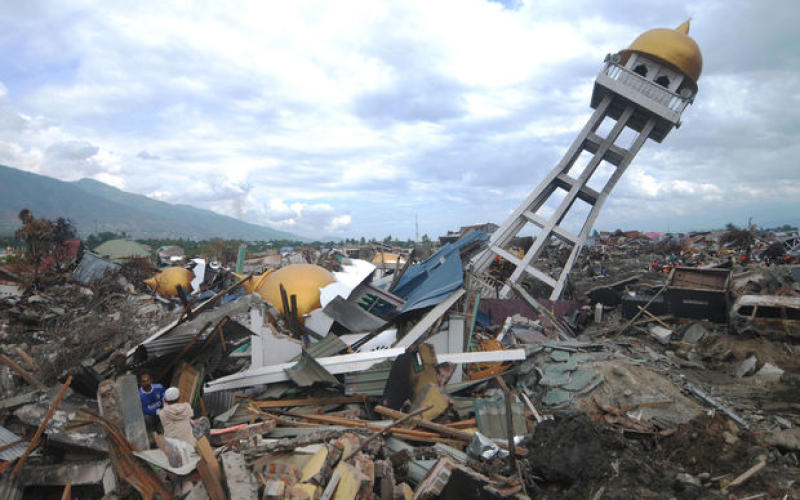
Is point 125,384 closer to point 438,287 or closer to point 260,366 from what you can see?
point 260,366

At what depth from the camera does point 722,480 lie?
4738mm

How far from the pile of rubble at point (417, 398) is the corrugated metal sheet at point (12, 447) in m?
0.02

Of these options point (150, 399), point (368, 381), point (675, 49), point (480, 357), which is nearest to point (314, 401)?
point (368, 381)

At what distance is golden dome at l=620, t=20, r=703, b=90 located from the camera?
1346cm

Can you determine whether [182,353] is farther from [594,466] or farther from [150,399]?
[594,466]

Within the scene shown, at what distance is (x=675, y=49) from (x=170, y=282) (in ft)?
65.5

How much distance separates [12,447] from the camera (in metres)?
4.93

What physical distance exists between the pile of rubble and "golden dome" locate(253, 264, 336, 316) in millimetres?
52

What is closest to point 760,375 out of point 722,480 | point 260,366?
point 722,480

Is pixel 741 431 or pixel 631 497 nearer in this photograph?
pixel 631 497

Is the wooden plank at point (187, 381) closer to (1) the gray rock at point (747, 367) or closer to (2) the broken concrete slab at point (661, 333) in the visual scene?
(1) the gray rock at point (747, 367)

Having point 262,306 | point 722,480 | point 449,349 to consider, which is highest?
point 262,306

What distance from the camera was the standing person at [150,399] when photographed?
567 cm

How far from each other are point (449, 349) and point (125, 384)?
210 inches
